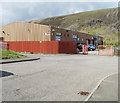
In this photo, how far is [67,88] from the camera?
6.41 meters

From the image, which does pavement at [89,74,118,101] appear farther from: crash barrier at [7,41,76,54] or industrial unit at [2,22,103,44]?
industrial unit at [2,22,103,44]

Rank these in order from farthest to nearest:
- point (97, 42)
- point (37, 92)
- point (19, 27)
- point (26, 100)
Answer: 1. point (97, 42)
2. point (19, 27)
3. point (37, 92)
4. point (26, 100)

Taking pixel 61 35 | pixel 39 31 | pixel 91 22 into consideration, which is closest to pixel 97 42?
pixel 61 35

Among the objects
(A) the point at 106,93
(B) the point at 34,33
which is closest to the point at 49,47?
(B) the point at 34,33

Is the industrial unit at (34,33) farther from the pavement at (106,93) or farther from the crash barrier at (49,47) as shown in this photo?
the pavement at (106,93)

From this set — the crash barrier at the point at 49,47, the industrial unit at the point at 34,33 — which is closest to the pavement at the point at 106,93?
the crash barrier at the point at 49,47

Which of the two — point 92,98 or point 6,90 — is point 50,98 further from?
point 6,90

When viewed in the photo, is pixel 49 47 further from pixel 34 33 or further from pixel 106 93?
pixel 106 93

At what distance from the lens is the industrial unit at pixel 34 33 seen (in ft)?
108

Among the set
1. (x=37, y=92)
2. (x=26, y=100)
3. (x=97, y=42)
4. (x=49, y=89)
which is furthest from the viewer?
(x=97, y=42)

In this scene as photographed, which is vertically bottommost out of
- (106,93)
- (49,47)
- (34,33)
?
(106,93)

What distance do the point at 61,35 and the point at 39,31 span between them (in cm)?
485

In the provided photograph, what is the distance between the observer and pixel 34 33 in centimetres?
3550

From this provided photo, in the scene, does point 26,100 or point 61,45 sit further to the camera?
point 61,45
